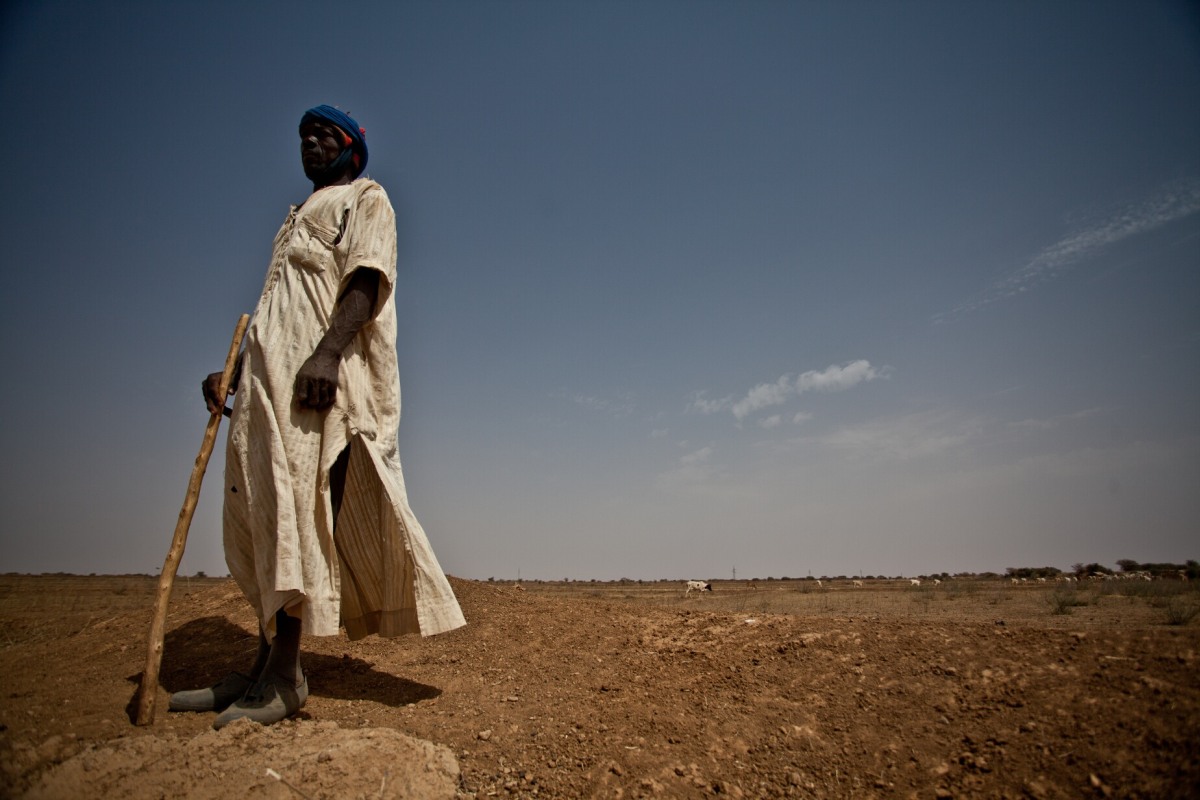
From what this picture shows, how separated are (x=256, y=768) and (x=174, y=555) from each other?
126 cm

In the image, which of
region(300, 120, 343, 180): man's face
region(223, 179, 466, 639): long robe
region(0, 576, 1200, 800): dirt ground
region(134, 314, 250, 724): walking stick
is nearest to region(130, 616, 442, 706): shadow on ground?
region(0, 576, 1200, 800): dirt ground

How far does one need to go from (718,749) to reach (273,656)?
6.96 ft

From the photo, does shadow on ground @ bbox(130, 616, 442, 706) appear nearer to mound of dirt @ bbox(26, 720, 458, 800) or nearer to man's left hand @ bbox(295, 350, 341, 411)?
mound of dirt @ bbox(26, 720, 458, 800)

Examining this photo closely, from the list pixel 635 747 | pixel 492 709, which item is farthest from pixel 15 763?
pixel 635 747

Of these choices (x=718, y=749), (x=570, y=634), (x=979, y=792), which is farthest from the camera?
(x=570, y=634)

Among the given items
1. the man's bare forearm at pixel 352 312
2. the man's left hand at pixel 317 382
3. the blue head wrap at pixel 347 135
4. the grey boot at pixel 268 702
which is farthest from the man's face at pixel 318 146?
the grey boot at pixel 268 702

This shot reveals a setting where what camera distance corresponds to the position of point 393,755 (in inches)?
84.3

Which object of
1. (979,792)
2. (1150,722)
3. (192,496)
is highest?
(192,496)

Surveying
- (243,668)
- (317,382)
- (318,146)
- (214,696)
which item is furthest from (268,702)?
(318,146)

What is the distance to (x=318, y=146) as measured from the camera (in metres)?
3.37

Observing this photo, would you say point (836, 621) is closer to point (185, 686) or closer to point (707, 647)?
point (707, 647)

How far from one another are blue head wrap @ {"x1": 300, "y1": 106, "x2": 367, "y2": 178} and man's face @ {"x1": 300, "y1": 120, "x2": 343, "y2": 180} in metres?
0.03

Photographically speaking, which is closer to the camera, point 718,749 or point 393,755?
point 393,755

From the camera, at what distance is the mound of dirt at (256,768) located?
1.85m
